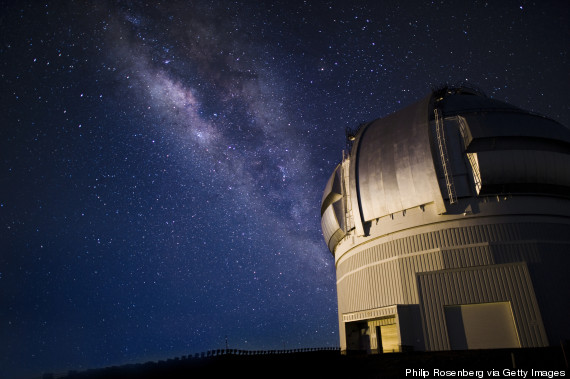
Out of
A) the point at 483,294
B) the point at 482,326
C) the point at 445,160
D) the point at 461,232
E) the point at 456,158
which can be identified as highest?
the point at 456,158

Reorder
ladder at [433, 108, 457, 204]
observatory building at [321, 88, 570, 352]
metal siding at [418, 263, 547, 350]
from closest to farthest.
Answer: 1. metal siding at [418, 263, 547, 350]
2. observatory building at [321, 88, 570, 352]
3. ladder at [433, 108, 457, 204]

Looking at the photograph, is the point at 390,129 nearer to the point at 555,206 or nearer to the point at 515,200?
the point at 515,200

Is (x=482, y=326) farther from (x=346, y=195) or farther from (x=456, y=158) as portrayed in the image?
(x=346, y=195)

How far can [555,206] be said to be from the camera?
1529 cm

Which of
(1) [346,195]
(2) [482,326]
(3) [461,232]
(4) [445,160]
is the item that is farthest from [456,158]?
(2) [482,326]

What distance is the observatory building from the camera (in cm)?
1323

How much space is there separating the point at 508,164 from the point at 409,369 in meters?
10.3

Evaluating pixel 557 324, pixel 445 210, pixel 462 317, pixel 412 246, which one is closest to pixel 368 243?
pixel 412 246

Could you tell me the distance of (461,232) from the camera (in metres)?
14.6

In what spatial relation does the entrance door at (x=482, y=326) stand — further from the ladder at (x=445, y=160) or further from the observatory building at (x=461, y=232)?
the ladder at (x=445, y=160)

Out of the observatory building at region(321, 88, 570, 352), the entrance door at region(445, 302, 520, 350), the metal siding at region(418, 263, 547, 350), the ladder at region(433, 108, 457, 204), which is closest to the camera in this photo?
the metal siding at region(418, 263, 547, 350)

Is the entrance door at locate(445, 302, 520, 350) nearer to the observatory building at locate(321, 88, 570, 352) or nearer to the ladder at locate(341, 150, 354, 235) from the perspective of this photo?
the observatory building at locate(321, 88, 570, 352)

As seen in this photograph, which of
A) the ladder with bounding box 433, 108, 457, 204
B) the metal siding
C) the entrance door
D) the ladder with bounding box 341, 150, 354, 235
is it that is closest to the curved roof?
the ladder with bounding box 433, 108, 457, 204

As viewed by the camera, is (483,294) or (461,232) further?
(461,232)
